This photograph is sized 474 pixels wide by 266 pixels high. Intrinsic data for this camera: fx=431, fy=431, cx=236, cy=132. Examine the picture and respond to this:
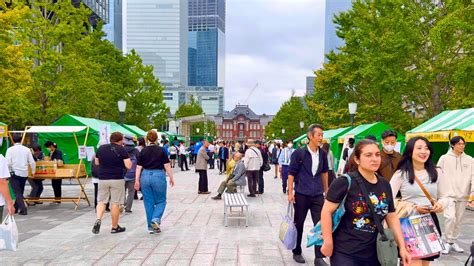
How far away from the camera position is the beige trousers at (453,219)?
6988mm

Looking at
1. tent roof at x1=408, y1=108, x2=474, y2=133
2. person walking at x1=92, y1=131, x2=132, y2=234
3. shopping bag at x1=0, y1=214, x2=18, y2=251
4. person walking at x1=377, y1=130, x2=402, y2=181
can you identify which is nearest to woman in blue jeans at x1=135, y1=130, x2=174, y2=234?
person walking at x1=92, y1=131, x2=132, y2=234

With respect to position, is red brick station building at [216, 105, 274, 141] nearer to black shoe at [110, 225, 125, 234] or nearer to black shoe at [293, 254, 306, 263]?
black shoe at [110, 225, 125, 234]

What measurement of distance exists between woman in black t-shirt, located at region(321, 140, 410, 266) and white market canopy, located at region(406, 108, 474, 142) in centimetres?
865

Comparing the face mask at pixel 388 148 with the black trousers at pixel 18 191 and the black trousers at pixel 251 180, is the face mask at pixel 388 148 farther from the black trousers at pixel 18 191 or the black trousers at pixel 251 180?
the black trousers at pixel 18 191

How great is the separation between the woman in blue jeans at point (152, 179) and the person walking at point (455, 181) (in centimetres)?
483

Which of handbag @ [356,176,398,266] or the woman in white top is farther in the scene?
the woman in white top

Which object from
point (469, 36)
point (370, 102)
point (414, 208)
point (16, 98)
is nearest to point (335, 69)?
point (370, 102)

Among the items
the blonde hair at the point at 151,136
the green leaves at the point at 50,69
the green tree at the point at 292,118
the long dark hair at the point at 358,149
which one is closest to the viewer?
the long dark hair at the point at 358,149

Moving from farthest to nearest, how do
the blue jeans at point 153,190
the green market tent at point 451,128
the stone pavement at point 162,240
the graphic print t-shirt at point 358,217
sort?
the green market tent at point 451,128, the blue jeans at point 153,190, the stone pavement at point 162,240, the graphic print t-shirt at point 358,217

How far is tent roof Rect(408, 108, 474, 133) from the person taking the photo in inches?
448

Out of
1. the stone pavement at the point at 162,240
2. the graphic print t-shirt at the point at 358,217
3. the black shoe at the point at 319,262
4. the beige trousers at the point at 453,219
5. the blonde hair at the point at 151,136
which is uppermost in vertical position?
the blonde hair at the point at 151,136

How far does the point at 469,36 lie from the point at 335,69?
10.6m

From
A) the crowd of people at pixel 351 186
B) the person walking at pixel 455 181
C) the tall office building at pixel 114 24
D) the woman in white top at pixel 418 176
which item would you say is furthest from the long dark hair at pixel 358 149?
the tall office building at pixel 114 24

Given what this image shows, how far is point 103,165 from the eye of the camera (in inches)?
312
